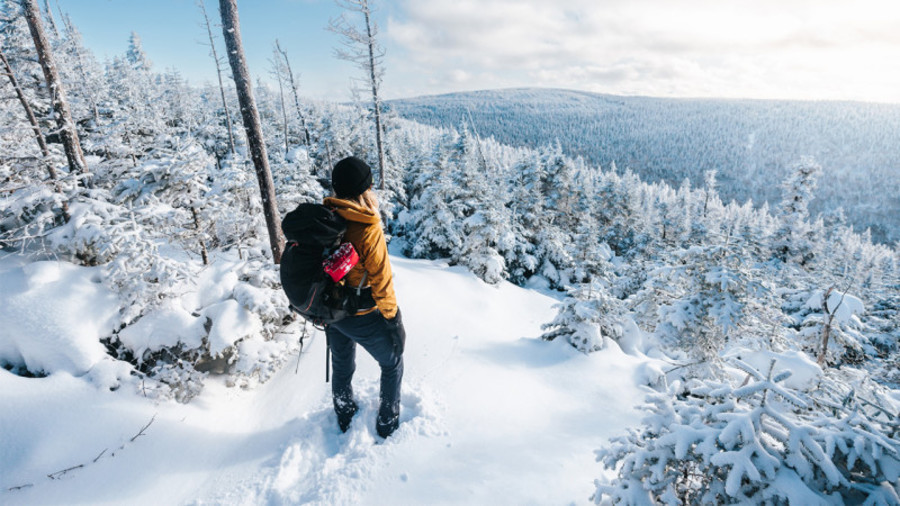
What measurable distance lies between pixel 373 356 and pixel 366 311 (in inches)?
21.6

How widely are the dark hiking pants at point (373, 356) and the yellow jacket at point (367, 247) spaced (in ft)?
0.68

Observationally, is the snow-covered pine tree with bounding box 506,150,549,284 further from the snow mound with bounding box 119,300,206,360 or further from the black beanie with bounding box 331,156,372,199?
the black beanie with bounding box 331,156,372,199

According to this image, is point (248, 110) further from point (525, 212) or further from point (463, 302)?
point (525, 212)

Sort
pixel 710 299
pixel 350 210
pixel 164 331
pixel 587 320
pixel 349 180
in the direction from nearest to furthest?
1. pixel 350 210
2. pixel 349 180
3. pixel 164 331
4. pixel 710 299
5. pixel 587 320

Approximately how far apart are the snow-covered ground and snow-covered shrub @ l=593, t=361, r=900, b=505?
1.09m

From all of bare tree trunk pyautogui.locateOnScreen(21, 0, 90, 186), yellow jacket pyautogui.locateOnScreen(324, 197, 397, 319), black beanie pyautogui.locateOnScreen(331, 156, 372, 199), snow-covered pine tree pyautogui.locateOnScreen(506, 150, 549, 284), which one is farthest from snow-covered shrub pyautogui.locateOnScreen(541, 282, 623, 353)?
snow-covered pine tree pyautogui.locateOnScreen(506, 150, 549, 284)

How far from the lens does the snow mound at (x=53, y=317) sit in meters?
4.08

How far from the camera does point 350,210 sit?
318cm

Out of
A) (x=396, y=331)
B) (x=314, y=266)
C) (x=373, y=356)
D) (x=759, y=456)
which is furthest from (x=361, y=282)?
(x=759, y=456)

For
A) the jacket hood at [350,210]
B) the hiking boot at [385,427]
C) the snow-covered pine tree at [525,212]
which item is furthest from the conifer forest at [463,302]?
the snow-covered pine tree at [525,212]

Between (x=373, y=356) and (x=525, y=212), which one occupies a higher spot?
(x=373, y=356)

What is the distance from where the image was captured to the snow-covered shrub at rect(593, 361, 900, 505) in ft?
6.20

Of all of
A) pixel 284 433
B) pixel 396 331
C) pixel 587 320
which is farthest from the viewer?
pixel 587 320

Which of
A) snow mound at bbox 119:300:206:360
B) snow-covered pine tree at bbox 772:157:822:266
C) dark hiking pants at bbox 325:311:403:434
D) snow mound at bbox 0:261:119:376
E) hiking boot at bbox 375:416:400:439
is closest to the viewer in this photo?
dark hiking pants at bbox 325:311:403:434
